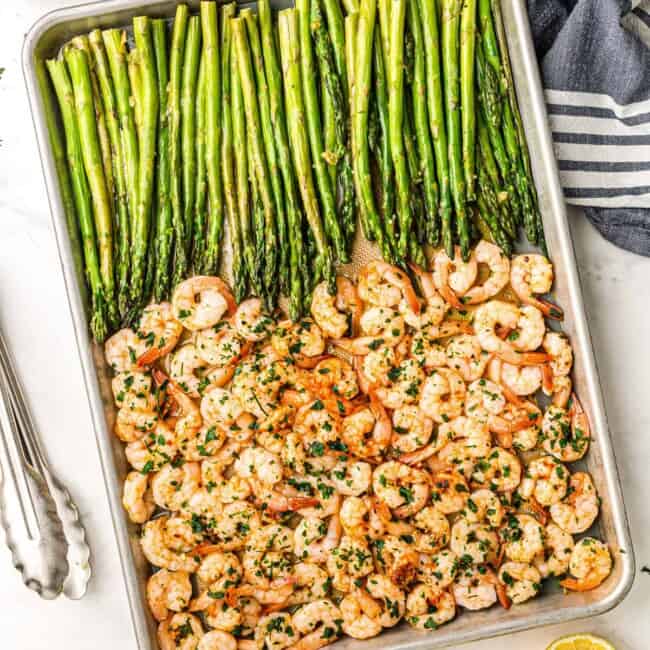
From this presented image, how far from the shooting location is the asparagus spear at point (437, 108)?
160 inches

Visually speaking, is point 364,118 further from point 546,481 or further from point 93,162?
point 546,481

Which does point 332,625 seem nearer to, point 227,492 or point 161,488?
point 227,492

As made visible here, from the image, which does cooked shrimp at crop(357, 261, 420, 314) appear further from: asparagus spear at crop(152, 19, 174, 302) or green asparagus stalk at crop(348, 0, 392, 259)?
asparagus spear at crop(152, 19, 174, 302)

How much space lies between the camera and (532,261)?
4.12 meters

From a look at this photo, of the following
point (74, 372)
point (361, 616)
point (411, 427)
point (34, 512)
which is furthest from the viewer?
point (74, 372)

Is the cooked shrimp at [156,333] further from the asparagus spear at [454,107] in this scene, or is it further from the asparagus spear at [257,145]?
the asparagus spear at [454,107]

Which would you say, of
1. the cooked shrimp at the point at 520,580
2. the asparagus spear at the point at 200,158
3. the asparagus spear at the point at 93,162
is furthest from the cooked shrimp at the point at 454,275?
the asparagus spear at the point at 93,162

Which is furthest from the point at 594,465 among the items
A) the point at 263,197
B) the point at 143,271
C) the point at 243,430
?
the point at 143,271

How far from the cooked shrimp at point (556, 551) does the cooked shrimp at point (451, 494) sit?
0.47m

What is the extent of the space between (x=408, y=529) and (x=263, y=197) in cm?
187

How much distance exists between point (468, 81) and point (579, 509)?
226cm

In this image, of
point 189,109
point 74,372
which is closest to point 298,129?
point 189,109

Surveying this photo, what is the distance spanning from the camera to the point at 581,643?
13.7 feet

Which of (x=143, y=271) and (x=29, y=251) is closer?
(x=143, y=271)
